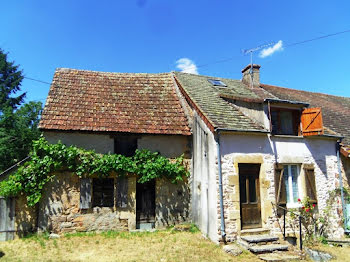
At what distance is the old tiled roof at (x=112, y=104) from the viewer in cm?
926

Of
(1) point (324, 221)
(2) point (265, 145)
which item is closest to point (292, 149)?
(2) point (265, 145)

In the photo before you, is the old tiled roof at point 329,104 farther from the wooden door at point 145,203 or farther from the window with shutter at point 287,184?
Result: the wooden door at point 145,203

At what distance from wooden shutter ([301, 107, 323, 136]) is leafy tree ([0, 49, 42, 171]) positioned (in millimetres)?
18990

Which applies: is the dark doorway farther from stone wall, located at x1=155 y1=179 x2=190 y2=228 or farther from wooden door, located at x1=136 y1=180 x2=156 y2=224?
stone wall, located at x1=155 y1=179 x2=190 y2=228

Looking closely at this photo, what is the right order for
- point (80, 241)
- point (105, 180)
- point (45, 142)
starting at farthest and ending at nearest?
point (105, 180) < point (45, 142) < point (80, 241)

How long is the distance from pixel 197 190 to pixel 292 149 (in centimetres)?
392

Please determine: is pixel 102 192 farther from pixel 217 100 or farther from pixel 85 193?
pixel 217 100

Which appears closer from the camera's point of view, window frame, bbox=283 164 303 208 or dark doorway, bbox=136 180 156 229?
window frame, bbox=283 164 303 208

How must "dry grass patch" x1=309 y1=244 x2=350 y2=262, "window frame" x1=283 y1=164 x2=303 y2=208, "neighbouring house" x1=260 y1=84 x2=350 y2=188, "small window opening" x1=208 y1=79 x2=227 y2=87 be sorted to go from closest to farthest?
"dry grass patch" x1=309 y1=244 x2=350 y2=262 → "window frame" x1=283 y1=164 x2=303 y2=208 → "neighbouring house" x1=260 y1=84 x2=350 y2=188 → "small window opening" x1=208 y1=79 x2=227 y2=87

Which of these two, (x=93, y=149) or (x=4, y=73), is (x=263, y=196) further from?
(x=4, y=73)

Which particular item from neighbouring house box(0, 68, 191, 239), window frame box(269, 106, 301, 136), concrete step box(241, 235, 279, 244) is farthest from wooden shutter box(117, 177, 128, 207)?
window frame box(269, 106, 301, 136)

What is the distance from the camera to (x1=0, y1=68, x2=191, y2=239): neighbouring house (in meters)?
8.55

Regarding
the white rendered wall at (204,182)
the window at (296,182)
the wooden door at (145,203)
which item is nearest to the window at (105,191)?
the wooden door at (145,203)

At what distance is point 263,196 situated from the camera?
27.1 ft
